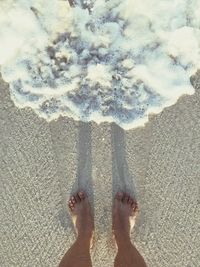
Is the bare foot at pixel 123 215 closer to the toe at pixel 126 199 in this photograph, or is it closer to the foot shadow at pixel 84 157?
the toe at pixel 126 199

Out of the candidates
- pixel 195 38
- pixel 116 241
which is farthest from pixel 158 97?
pixel 116 241

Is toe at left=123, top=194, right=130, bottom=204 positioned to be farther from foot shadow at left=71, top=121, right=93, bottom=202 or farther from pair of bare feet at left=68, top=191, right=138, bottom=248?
foot shadow at left=71, top=121, right=93, bottom=202

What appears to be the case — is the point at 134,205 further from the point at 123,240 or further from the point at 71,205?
the point at 71,205

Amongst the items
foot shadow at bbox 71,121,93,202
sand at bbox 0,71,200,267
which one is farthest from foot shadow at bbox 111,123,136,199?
foot shadow at bbox 71,121,93,202

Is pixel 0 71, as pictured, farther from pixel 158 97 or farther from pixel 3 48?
pixel 158 97

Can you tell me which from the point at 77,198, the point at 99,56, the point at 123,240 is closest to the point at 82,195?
the point at 77,198

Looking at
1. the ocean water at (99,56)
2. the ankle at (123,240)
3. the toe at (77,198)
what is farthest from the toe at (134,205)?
the ocean water at (99,56)

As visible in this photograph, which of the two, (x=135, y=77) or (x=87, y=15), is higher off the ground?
(x=87, y=15)
